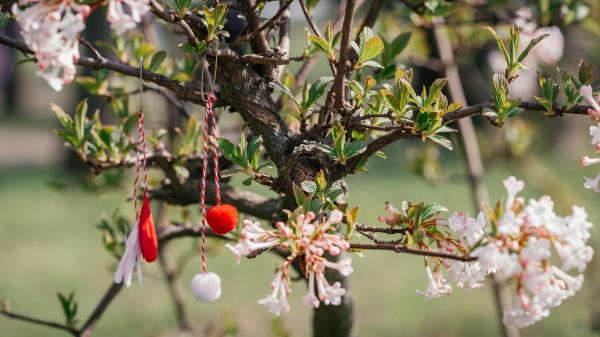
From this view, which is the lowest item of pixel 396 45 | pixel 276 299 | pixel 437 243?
pixel 276 299

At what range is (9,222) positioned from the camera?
588 centimetres

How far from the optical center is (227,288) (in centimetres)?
436

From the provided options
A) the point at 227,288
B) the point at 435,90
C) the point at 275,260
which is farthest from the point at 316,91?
the point at 275,260

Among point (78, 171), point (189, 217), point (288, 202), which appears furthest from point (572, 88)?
point (78, 171)

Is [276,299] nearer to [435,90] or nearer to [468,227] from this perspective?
[468,227]

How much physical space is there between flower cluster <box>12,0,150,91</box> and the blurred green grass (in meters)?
1.41

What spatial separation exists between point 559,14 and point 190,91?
3.09ft

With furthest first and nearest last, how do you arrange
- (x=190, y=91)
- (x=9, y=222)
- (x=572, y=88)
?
(x=9, y=222) < (x=190, y=91) < (x=572, y=88)

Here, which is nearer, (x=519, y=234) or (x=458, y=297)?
(x=519, y=234)

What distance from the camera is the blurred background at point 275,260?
256 centimetres

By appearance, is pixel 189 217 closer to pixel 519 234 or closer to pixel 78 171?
pixel 519 234

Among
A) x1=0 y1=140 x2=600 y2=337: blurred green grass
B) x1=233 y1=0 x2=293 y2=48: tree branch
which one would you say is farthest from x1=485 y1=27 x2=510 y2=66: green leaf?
x1=0 y1=140 x2=600 y2=337: blurred green grass

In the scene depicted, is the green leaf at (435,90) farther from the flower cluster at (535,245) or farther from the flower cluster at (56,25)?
the flower cluster at (56,25)

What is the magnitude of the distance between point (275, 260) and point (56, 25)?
428 centimetres
